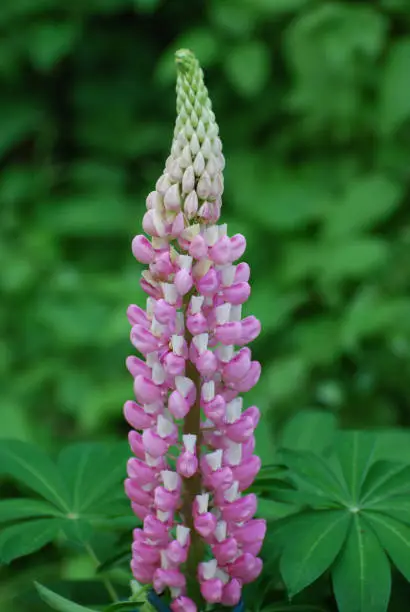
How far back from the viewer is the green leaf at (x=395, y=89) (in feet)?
9.96

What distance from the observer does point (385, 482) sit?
1.28 metres

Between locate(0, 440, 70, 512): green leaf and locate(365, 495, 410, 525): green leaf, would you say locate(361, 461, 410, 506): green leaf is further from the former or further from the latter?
A: locate(0, 440, 70, 512): green leaf

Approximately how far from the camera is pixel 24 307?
11.2 ft

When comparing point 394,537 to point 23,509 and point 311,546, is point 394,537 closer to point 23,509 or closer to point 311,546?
point 311,546

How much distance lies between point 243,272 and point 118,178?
258 centimetres

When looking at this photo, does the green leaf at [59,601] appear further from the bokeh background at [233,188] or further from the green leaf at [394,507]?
the bokeh background at [233,188]

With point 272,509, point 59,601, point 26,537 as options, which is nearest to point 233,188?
point 272,509

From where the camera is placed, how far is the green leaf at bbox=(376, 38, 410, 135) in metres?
3.04

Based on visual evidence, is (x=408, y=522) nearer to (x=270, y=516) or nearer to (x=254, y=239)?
(x=270, y=516)

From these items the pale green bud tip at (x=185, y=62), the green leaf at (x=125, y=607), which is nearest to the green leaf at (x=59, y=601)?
the green leaf at (x=125, y=607)

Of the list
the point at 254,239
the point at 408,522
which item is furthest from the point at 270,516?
the point at 254,239

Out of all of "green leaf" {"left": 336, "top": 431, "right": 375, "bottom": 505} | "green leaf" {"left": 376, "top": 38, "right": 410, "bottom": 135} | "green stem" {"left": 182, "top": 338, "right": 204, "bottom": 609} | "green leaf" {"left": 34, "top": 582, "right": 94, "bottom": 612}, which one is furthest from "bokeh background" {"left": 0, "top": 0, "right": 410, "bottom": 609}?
"green leaf" {"left": 34, "top": 582, "right": 94, "bottom": 612}

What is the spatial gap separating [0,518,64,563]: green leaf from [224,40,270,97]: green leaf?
2.25m

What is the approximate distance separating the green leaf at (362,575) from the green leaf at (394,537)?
1 centimetres
